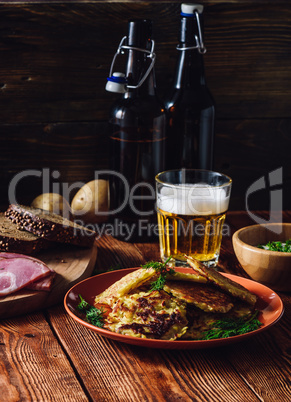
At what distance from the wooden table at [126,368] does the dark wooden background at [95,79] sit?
85 centimetres

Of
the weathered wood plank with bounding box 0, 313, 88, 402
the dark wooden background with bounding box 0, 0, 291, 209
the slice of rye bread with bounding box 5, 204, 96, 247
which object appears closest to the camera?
the weathered wood plank with bounding box 0, 313, 88, 402

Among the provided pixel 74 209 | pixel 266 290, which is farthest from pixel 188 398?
pixel 74 209

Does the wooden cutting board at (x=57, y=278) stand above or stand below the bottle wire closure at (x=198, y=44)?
below

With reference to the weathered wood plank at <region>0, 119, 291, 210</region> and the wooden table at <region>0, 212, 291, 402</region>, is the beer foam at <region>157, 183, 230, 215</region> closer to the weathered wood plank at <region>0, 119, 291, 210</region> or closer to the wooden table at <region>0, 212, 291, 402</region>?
the wooden table at <region>0, 212, 291, 402</region>

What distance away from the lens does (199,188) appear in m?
1.36

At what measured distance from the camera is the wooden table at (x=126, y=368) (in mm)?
901

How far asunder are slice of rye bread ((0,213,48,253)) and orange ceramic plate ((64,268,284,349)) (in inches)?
10.1

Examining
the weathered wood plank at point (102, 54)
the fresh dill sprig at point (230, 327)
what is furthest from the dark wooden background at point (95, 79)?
the fresh dill sprig at point (230, 327)

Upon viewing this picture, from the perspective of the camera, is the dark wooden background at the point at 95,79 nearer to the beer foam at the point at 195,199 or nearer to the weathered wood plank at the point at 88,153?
the weathered wood plank at the point at 88,153

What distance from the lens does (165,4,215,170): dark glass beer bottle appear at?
166 cm

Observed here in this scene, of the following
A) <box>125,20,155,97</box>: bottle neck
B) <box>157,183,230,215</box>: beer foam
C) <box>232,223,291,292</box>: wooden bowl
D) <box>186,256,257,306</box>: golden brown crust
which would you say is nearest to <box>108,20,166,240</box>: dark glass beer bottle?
<box>125,20,155,97</box>: bottle neck

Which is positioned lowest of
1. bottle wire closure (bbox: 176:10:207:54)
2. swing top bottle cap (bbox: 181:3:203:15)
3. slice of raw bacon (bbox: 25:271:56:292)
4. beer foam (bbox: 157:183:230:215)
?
slice of raw bacon (bbox: 25:271:56:292)

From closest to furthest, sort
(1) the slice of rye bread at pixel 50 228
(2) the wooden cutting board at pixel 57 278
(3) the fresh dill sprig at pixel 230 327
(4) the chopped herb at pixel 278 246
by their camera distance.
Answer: (3) the fresh dill sprig at pixel 230 327 < (2) the wooden cutting board at pixel 57 278 < (4) the chopped herb at pixel 278 246 < (1) the slice of rye bread at pixel 50 228

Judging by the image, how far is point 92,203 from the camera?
1.79 meters
